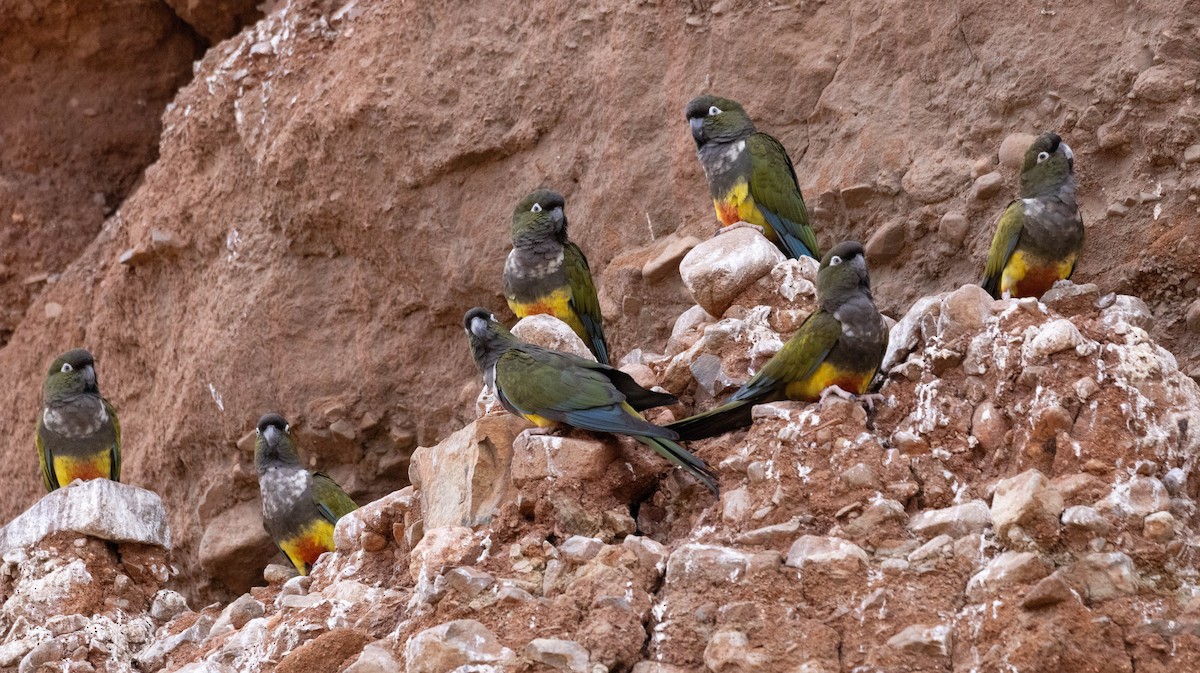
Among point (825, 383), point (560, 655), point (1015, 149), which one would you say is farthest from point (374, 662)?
point (1015, 149)

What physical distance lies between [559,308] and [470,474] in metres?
1.83

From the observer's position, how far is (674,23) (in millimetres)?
9789

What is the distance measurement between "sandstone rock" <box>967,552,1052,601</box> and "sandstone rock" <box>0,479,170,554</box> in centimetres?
467

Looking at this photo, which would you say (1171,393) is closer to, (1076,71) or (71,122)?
(1076,71)

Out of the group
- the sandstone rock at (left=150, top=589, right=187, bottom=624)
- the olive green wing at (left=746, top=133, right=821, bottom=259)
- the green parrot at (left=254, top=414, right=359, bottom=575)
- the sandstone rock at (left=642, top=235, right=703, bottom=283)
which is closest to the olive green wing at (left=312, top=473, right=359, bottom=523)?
the green parrot at (left=254, top=414, right=359, bottom=575)

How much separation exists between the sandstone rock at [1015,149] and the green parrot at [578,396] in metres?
2.97

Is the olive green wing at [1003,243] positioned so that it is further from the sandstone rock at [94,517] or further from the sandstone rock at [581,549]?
the sandstone rock at [94,517]

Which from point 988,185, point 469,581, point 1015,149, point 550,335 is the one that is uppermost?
point 469,581

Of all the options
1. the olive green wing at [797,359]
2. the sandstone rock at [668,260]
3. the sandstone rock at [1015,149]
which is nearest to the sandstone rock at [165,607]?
the olive green wing at [797,359]

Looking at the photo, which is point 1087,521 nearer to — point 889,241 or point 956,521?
point 956,521

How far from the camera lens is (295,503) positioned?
28.5 ft

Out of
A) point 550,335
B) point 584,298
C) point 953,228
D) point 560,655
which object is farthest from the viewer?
point 953,228

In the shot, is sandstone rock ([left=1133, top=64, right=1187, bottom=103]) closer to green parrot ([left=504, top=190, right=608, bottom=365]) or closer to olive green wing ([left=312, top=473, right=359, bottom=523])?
green parrot ([left=504, top=190, right=608, bottom=365])

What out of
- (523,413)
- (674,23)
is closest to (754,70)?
(674,23)
